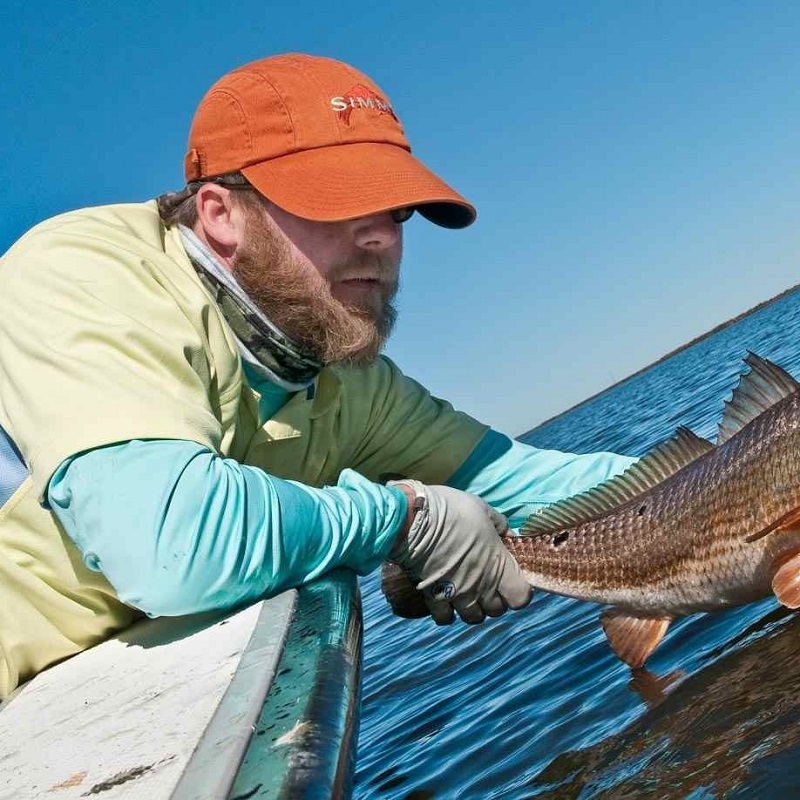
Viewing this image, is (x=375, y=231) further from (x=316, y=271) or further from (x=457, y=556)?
(x=457, y=556)

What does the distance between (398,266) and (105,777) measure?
2392 millimetres

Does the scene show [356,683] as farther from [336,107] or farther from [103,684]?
[336,107]

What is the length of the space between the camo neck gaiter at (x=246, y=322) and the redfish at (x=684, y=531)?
0.98 metres

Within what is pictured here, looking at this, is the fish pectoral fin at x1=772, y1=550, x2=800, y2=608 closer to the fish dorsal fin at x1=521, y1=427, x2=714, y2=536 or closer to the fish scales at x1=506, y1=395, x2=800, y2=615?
the fish scales at x1=506, y1=395, x2=800, y2=615

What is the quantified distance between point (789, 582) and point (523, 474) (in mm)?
1513

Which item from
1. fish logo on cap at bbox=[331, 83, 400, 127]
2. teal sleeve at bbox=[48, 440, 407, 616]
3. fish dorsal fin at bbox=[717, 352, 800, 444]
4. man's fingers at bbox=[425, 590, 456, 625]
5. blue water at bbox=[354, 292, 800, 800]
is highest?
fish logo on cap at bbox=[331, 83, 400, 127]

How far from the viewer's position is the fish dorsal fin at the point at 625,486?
14.3 feet

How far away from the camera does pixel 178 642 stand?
9.48ft

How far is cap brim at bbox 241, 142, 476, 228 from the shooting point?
3383 millimetres

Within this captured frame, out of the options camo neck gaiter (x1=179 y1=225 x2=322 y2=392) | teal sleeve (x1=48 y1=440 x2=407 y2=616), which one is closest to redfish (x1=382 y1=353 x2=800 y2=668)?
camo neck gaiter (x1=179 y1=225 x2=322 y2=392)

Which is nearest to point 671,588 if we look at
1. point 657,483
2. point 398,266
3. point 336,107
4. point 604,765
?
point 657,483

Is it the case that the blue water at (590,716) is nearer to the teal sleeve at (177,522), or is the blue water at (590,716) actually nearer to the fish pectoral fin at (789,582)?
the fish pectoral fin at (789,582)

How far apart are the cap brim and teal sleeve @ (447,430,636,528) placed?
1.58 m

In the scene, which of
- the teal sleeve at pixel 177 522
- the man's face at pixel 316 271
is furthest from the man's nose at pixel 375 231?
the teal sleeve at pixel 177 522
